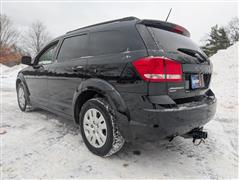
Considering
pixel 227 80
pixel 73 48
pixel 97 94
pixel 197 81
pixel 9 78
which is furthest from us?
pixel 9 78

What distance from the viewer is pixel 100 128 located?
8.00ft

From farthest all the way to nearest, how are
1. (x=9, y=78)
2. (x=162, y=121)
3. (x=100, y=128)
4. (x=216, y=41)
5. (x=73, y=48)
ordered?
(x=216, y=41) → (x=9, y=78) → (x=73, y=48) → (x=100, y=128) → (x=162, y=121)

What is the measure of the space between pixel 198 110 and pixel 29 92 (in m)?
3.85

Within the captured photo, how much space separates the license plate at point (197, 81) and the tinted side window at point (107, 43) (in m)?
0.91

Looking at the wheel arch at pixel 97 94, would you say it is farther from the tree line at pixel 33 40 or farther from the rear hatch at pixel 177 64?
the tree line at pixel 33 40

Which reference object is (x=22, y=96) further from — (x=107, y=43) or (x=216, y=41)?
(x=216, y=41)

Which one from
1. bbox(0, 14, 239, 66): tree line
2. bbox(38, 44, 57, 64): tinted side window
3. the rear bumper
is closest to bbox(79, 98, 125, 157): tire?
the rear bumper

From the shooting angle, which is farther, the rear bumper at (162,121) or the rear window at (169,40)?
the rear window at (169,40)

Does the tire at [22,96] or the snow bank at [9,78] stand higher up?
the tire at [22,96]

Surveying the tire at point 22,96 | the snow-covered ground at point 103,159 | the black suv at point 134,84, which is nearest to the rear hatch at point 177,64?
the black suv at point 134,84

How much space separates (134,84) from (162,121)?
491 millimetres

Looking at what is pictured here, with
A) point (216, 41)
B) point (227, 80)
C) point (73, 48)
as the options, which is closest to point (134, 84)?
point (73, 48)

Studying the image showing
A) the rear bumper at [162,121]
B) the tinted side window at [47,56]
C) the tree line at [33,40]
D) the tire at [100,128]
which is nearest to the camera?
the rear bumper at [162,121]

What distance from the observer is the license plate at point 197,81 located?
2244mm
